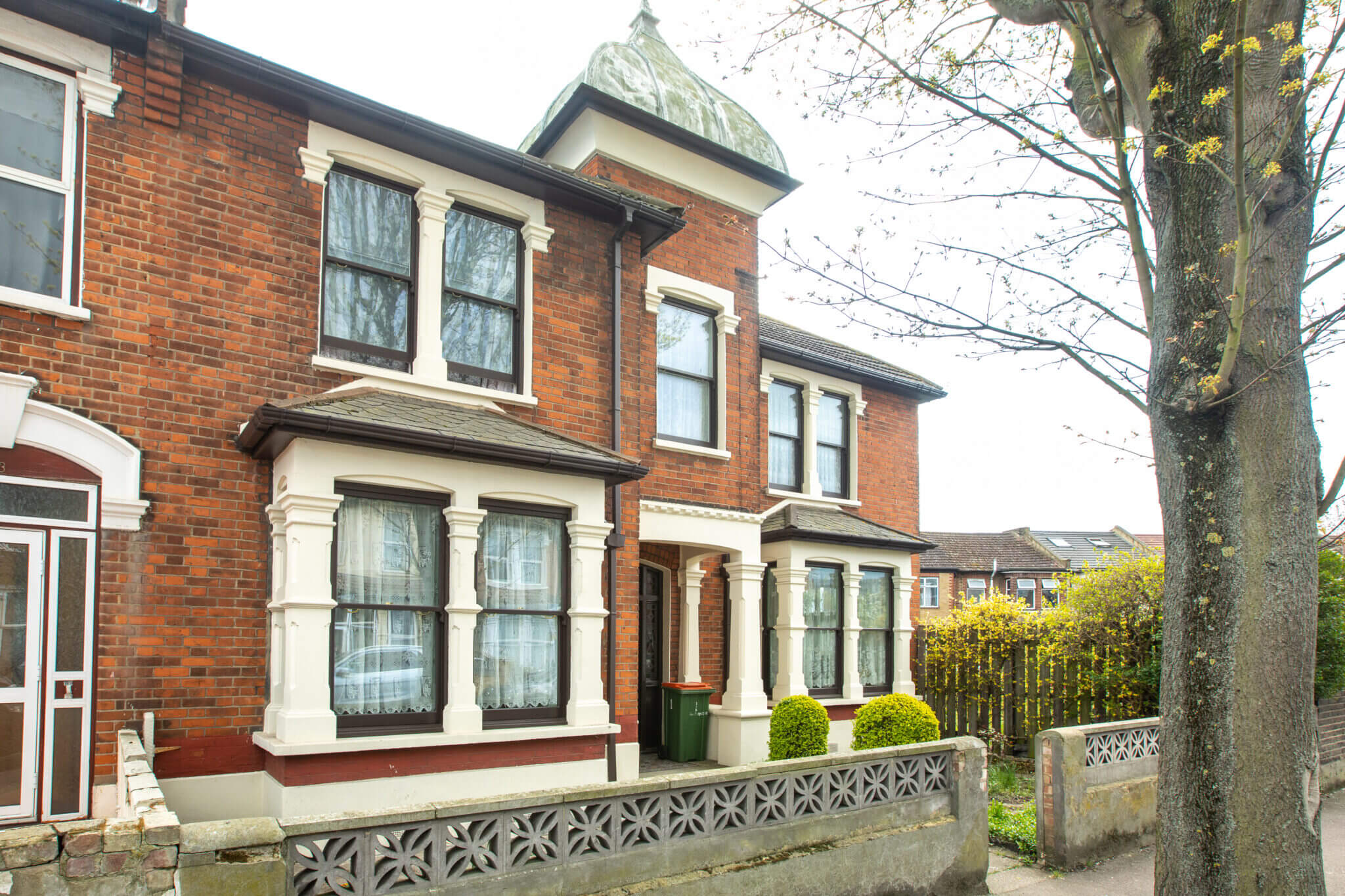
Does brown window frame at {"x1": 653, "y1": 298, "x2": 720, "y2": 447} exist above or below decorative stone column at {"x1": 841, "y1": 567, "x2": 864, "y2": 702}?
above

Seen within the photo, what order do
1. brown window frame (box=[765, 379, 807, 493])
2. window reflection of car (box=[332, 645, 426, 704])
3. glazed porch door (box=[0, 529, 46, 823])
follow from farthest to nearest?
brown window frame (box=[765, 379, 807, 493])
window reflection of car (box=[332, 645, 426, 704])
glazed porch door (box=[0, 529, 46, 823])

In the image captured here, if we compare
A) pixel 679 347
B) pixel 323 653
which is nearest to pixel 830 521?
pixel 679 347

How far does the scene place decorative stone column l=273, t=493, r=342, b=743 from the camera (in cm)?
674

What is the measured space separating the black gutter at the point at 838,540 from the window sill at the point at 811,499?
94cm

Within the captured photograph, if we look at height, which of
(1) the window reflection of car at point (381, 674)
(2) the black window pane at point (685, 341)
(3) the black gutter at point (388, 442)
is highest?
(2) the black window pane at point (685, 341)

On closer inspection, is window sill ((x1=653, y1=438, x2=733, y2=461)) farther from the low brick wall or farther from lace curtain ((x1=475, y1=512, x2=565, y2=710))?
the low brick wall

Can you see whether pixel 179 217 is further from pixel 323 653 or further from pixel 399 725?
pixel 399 725

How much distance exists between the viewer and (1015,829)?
8.55m

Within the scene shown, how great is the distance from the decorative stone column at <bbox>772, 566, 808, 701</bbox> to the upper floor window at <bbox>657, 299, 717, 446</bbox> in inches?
91.3

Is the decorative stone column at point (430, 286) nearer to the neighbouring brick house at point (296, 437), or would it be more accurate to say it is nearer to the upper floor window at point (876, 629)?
the neighbouring brick house at point (296, 437)

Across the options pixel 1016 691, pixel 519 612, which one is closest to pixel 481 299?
pixel 519 612

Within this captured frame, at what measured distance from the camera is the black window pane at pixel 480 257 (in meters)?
8.87

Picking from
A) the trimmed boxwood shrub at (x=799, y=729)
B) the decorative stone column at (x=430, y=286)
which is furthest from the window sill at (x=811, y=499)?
the decorative stone column at (x=430, y=286)

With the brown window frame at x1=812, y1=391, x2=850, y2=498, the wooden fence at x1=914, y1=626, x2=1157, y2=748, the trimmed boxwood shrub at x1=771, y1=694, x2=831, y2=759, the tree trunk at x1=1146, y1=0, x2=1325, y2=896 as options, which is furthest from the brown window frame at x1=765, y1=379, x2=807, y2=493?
the tree trunk at x1=1146, y1=0, x2=1325, y2=896
